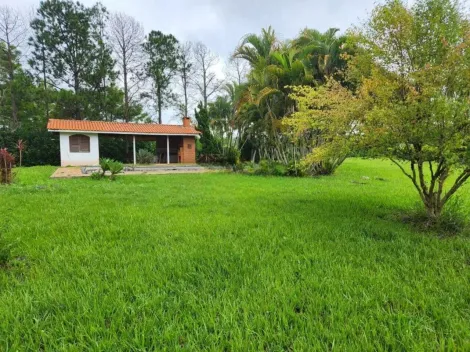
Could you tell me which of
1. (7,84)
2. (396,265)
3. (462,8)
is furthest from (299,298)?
(7,84)

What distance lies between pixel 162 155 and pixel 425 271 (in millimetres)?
20987

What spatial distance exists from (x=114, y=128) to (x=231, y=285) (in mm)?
18461

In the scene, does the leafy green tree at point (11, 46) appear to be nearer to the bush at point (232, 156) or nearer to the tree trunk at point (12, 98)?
the tree trunk at point (12, 98)

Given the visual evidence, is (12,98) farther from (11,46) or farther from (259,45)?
(259,45)

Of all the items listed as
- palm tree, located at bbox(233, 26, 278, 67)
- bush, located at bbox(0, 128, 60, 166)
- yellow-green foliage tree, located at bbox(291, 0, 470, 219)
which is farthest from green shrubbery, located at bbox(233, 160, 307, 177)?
bush, located at bbox(0, 128, 60, 166)

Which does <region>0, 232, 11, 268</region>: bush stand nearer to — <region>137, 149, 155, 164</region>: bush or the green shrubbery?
the green shrubbery

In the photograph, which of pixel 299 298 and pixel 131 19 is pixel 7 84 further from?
pixel 299 298

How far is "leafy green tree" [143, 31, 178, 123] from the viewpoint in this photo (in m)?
26.7

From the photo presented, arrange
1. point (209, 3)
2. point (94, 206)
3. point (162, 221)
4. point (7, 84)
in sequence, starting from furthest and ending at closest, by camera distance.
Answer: point (7, 84)
point (209, 3)
point (94, 206)
point (162, 221)

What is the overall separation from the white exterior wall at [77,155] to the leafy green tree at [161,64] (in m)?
11.0

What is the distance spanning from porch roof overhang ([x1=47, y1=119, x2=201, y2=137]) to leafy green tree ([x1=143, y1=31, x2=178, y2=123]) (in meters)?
8.53

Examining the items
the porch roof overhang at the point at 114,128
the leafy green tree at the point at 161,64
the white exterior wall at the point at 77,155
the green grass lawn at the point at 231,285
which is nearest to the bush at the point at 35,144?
the porch roof overhang at the point at 114,128

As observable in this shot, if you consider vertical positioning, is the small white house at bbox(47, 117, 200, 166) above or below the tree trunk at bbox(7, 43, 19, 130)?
below

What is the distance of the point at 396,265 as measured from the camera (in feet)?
8.09
